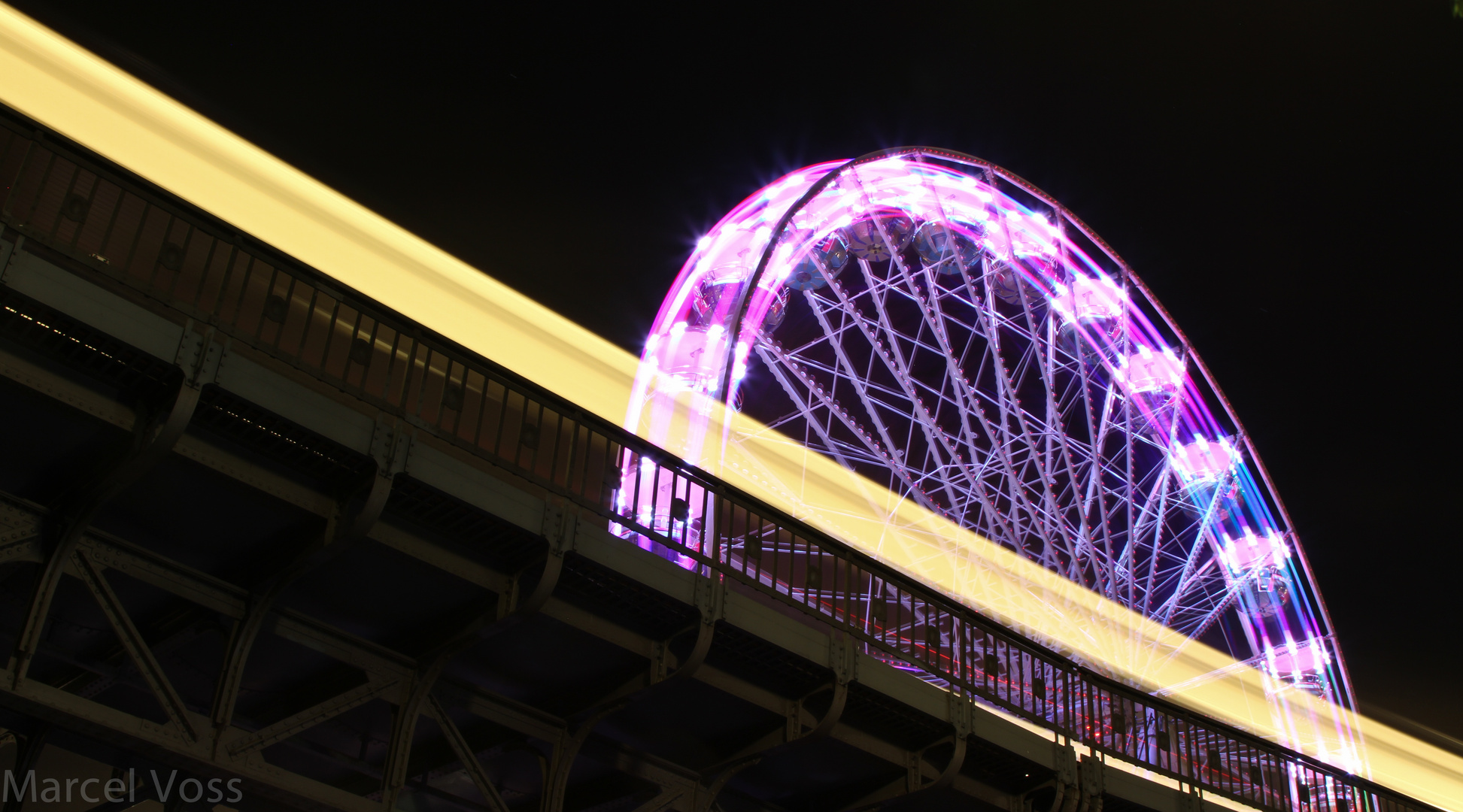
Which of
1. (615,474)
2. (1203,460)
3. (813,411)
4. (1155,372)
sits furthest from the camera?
(1203,460)

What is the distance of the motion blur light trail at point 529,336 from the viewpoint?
49.0 ft

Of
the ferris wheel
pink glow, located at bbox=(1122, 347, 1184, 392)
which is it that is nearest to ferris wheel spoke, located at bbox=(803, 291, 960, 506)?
the ferris wheel

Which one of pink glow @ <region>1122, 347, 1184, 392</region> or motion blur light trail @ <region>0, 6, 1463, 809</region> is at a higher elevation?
pink glow @ <region>1122, 347, 1184, 392</region>

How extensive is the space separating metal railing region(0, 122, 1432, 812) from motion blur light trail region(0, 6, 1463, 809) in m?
0.91

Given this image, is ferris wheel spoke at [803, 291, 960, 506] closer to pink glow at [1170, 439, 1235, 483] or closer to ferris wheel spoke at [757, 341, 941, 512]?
ferris wheel spoke at [757, 341, 941, 512]

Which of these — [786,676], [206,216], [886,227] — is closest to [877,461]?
[886,227]

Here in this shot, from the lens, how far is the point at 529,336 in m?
17.3

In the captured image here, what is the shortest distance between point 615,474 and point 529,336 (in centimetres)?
838

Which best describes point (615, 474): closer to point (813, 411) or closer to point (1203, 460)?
point (813, 411)

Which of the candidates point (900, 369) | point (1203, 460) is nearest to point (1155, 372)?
point (1203, 460)

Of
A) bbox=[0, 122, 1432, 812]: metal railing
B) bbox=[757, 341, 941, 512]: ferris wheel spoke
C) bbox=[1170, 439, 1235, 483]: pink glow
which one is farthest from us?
bbox=[1170, 439, 1235, 483]: pink glow

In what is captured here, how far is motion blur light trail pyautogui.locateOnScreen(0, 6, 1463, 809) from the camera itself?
14.9 m

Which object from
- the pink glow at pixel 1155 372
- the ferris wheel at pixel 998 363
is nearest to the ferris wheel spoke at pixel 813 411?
the ferris wheel at pixel 998 363

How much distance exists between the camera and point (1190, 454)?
23.6 metres
